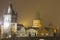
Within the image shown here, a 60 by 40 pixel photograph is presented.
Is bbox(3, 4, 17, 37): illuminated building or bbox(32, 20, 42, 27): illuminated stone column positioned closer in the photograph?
bbox(3, 4, 17, 37): illuminated building

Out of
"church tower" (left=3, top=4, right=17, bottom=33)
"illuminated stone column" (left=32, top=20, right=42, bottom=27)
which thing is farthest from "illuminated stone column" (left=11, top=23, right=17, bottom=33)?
"illuminated stone column" (left=32, top=20, right=42, bottom=27)

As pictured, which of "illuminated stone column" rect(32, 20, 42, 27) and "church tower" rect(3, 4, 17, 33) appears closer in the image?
"church tower" rect(3, 4, 17, 33)

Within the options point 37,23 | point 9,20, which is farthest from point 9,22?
point 37,23

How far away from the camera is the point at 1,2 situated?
2152mm

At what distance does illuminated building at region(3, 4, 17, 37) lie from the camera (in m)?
1.96

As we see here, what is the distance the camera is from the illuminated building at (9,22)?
6.43 ft

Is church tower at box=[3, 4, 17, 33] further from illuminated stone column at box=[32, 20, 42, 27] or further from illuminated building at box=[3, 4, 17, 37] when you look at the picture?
illuminated stone column at box=[32, 20, 42, 27]

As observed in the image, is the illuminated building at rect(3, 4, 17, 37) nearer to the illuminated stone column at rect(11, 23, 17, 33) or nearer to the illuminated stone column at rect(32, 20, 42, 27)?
the illuminated stone column at rect(11, 23, 17, 33)

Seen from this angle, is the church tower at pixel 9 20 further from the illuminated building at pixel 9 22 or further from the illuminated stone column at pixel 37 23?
the illuminated stone column at pixel 37 23

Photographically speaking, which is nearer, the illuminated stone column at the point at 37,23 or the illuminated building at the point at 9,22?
the illuminated building at the point at 9,22

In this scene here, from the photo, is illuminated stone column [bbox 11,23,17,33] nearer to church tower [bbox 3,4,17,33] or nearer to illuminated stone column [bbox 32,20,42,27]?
church tower [bbox 3,4,17,33]

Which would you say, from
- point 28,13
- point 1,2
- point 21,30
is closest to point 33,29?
point 21,30

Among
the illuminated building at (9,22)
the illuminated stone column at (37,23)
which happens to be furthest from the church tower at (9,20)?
the illuminated stone column at (37,23)

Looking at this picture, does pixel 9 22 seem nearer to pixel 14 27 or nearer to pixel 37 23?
pixel 14 27
